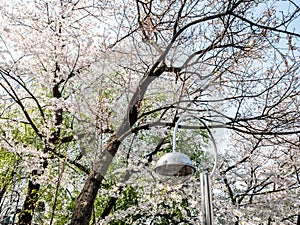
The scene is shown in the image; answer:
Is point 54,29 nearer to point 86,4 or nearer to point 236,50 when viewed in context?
point 86,4

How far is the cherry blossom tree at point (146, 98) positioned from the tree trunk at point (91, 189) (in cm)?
1

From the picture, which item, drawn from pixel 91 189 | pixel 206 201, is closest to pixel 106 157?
pixel 91 189

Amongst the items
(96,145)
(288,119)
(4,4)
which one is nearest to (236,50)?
(288,119)

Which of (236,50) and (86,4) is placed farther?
(86,4)

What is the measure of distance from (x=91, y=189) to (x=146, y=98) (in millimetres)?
1399

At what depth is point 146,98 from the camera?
4.28 metres

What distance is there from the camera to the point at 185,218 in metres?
5.22

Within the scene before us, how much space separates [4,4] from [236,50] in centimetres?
365

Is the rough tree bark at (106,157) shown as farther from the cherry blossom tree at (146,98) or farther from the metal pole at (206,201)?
the metal pole at (206,201)

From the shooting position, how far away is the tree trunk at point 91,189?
129 inches

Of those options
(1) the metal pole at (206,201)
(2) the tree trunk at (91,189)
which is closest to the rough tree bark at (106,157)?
(2) the tree trunk at (91,189)

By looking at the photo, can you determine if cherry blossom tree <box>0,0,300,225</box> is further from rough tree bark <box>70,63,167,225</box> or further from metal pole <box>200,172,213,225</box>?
metal pole <box>200,172,213,225</box>

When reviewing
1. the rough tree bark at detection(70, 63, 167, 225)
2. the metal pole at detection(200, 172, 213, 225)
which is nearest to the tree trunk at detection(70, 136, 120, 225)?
the rough tree bark at detection(70, 63, 167, 225)

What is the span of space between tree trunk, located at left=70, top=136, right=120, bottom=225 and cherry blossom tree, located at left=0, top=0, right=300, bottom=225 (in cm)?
1
